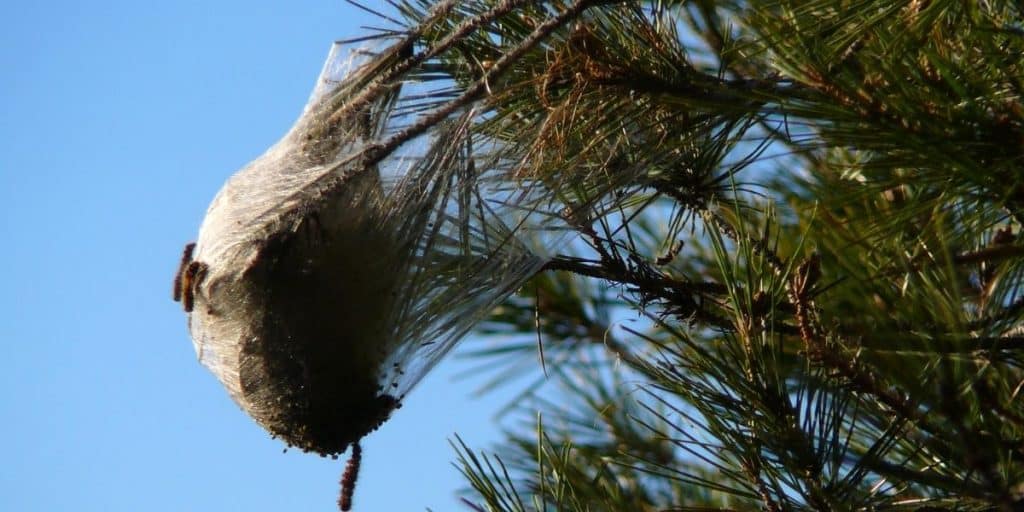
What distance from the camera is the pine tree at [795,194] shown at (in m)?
0.93

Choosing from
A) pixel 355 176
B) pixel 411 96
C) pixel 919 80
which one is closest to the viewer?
pixel 919 80

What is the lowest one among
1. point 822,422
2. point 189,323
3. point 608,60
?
point 822,422

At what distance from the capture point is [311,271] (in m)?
Result: 1.15

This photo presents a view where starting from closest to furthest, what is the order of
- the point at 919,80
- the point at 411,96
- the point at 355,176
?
the point at 919,80, the point at 355,176, the point at 411,96

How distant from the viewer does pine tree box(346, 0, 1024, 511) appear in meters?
0.93

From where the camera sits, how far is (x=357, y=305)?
1.19 m

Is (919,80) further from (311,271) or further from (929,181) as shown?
(311,271)

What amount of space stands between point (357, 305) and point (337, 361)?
0.06 metres

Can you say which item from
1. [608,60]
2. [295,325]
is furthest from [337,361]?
[608,60]

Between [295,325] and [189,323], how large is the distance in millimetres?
202

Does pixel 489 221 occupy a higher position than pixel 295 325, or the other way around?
pixel 489 221

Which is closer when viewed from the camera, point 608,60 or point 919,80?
point 919,80

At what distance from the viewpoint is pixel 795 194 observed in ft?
4.58

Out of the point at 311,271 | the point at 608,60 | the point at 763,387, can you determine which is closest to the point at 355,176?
the point at 311,271
